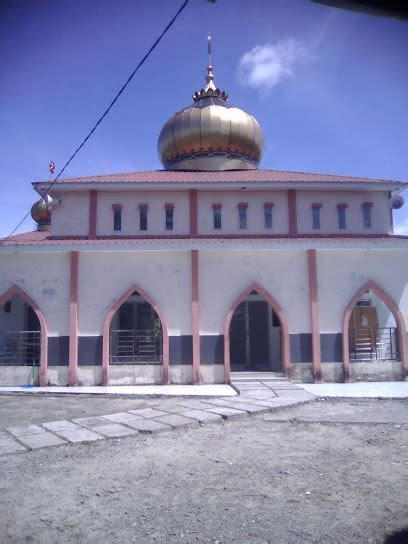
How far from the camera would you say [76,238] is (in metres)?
12.8

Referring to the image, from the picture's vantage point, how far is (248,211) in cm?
1317

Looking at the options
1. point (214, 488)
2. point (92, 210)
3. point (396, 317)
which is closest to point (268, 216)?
point (396, 317)

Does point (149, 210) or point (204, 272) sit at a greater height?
point (149, 210)

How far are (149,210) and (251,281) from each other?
3.85 metres

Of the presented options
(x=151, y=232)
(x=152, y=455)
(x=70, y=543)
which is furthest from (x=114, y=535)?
(x=151, y=232)

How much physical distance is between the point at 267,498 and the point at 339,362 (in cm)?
812

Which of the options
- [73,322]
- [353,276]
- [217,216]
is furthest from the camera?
[217,216]

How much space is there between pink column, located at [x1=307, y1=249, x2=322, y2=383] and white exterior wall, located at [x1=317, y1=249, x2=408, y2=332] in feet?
0.63

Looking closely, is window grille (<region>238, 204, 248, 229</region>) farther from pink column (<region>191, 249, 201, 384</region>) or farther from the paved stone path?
the paved stone path

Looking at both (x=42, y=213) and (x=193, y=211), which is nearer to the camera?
(x=193, y=211)

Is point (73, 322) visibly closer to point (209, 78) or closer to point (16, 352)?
point (16, 352)

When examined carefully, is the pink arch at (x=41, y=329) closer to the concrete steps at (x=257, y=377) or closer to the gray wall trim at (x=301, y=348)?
the concrete steps at (x=257, y=377)

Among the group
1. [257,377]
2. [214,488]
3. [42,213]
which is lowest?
[214,488]

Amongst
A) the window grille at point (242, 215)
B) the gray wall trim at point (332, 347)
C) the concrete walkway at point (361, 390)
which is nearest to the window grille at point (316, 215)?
the window grille at point (242, 215)
